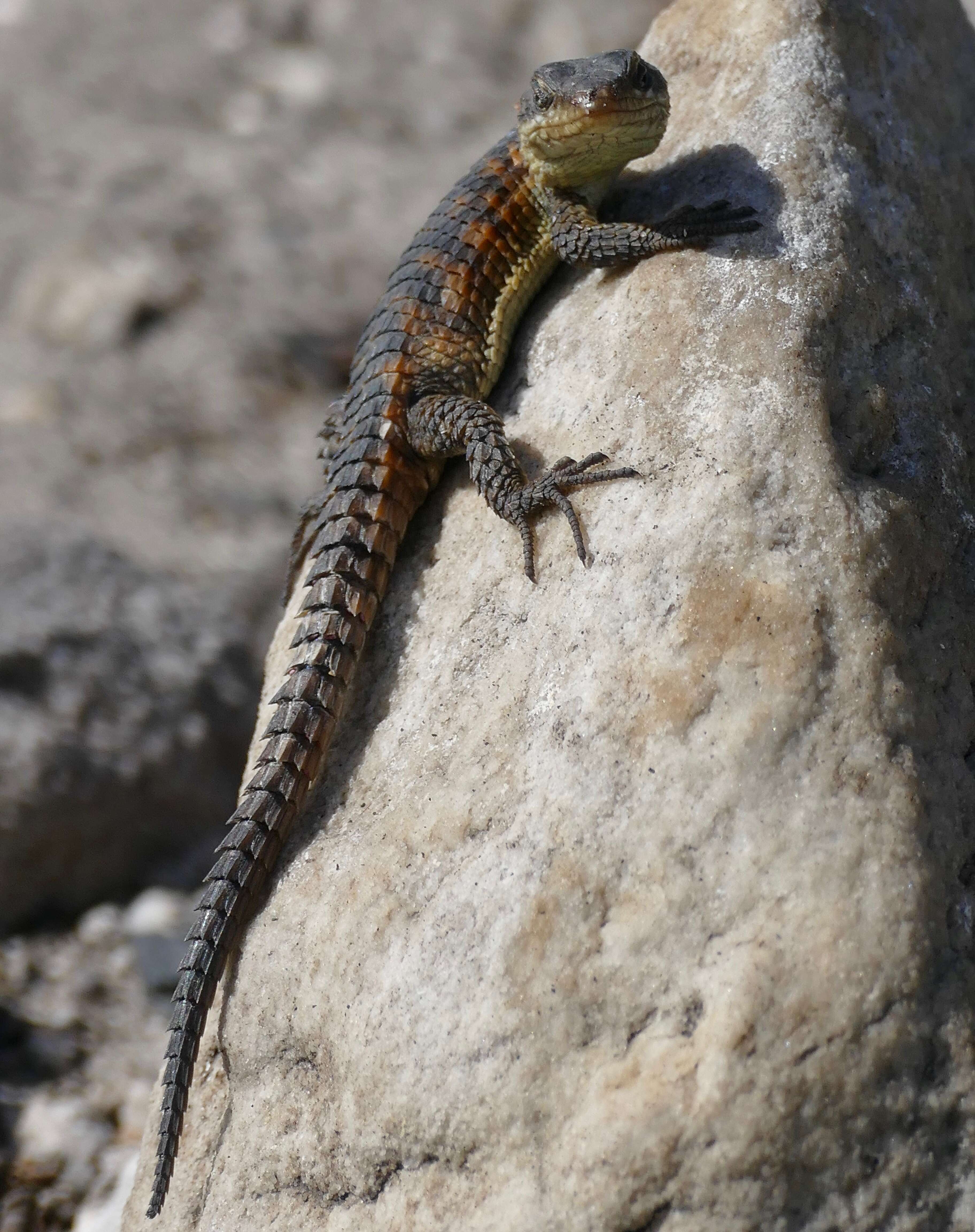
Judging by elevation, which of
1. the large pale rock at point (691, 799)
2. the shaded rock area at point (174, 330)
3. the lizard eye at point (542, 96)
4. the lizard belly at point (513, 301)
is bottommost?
the large pale rock at point (691, 799)

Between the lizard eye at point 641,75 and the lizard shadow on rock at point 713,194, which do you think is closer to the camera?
the lizard shadow on rock at point 713,194

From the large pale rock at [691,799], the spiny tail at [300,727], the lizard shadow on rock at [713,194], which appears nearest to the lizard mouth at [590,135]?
the lizard shadow on rock at [713,194]

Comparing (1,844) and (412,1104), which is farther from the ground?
(1,844)

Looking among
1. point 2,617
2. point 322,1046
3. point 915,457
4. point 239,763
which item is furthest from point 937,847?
point 2,617

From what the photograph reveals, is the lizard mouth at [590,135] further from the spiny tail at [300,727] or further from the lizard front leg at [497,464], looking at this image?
the spiny tail at [300,727]

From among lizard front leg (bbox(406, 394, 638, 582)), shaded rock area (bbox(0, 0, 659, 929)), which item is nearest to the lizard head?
lizard front leg (bbox(406, 394, 638, 582))

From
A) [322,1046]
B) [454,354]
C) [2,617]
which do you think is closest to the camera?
[322,1046]

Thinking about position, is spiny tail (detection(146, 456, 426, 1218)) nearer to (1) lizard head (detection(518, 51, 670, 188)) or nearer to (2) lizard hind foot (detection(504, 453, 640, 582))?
(2) lizard hind foot (detection(504, 453, 640, 582))

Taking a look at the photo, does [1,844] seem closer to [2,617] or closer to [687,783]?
[2,617]
